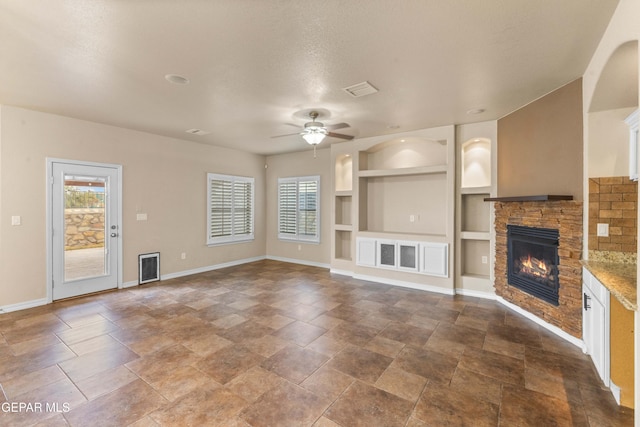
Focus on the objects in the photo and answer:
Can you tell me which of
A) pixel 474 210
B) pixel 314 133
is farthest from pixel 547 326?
pixel 314 133

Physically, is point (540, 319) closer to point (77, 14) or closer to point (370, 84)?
point (370, 84)

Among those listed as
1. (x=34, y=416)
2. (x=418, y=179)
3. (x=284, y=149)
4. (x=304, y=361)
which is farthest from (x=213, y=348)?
(x=284, y=149)

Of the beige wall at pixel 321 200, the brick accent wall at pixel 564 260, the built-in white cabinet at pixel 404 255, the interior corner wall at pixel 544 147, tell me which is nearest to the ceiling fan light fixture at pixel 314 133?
the beige wall at pixel 321 200

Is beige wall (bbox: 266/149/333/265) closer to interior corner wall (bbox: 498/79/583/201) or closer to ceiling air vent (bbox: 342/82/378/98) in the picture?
ceiling air vent (bbox: 342/82/378/98)

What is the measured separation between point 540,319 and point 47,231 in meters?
7.35

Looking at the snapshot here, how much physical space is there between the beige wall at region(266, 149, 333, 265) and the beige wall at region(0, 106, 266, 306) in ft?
0.88

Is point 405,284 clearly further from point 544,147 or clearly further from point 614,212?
point 614,212

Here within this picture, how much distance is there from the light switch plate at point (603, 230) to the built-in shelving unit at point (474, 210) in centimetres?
183

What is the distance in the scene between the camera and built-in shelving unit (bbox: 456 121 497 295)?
195 inches

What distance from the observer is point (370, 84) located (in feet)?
11.1

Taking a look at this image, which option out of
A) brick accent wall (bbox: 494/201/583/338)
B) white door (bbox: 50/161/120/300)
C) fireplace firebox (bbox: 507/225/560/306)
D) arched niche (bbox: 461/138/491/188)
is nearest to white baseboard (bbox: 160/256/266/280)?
white door (bbox: 50/161/120/300)

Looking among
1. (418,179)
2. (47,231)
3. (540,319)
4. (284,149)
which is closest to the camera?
(540,319)

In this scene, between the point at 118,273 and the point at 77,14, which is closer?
the point at 77,14

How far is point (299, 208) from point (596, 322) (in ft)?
19.6
